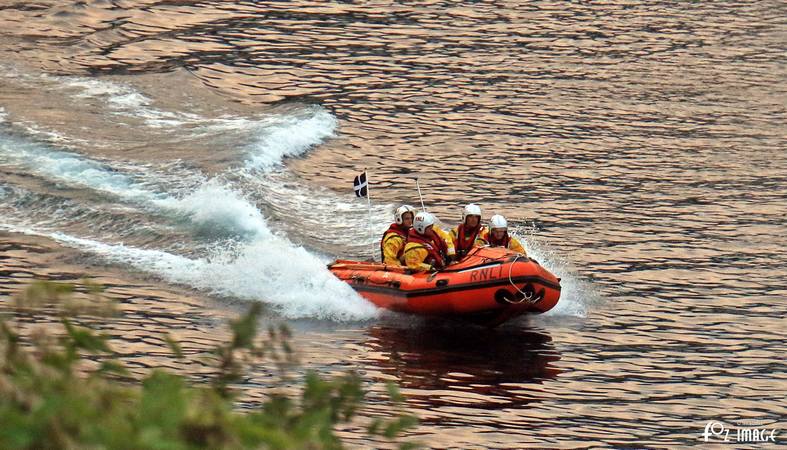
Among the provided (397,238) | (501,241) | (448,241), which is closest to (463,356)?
(501,241)

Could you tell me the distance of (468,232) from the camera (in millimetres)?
15531

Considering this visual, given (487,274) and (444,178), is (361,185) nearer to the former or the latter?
(487,274)

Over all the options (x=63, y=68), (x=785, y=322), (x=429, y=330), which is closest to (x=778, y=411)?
(x=785, y=322)

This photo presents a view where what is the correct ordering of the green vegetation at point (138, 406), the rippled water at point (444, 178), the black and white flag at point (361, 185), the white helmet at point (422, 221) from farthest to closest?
the black and white flag at point (361, 185), the white helmet at point (422, 221), the rippled water at point (444, 178), the green vegetation at point (138, 406)

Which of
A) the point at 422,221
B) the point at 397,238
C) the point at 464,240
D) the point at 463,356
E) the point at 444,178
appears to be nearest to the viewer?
the point at 463,356

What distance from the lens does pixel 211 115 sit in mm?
23109

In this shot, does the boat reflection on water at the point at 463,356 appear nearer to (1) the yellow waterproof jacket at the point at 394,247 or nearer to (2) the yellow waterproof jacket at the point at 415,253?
(2) the yellow waterproof jacket at the point at 415,253

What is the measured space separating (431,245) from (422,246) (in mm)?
158

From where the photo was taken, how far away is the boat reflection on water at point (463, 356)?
12.2m

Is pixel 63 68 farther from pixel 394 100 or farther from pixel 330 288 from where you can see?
pixel 330 288

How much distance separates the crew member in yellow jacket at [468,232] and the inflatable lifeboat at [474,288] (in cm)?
77

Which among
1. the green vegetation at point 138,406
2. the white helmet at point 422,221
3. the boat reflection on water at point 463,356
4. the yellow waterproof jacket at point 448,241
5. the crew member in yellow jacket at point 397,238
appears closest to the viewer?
the green vegetation at point 138,406

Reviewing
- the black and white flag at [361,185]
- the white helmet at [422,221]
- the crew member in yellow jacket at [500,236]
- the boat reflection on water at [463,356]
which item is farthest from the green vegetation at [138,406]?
the black and white flag at [361,185]

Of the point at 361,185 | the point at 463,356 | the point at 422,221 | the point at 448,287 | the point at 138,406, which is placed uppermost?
the point at 138,406
